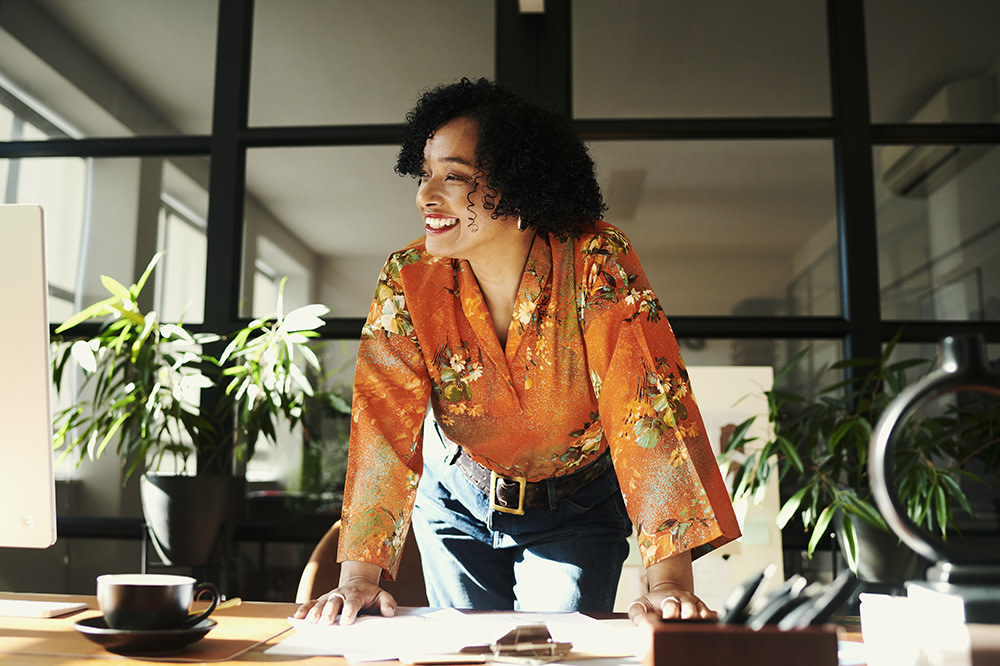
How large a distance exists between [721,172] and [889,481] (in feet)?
8.36

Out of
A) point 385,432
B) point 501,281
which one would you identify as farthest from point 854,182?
point 385,432

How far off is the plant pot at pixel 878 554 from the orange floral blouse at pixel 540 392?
3.76 ft

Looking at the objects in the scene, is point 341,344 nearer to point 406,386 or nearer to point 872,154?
point 406,386

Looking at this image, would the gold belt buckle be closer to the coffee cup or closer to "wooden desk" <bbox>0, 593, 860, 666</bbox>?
"wooden desk" <bbox>0, 593, 860, 666</bbox>

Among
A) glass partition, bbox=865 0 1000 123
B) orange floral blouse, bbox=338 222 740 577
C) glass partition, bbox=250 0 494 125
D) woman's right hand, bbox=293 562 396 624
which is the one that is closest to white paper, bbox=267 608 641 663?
woman's right hand, bbox=293 562 396 624

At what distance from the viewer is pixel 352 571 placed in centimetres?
122

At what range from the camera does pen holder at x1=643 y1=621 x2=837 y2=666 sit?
61 centimetres

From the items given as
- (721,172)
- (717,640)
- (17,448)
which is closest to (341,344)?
(721,172)

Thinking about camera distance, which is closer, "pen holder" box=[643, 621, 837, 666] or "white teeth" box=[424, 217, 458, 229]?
"pen holder" box=[643, 621, 837, 666]

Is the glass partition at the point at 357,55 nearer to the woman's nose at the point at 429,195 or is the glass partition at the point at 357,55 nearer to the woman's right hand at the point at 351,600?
the woman's nose at the point at 429,195

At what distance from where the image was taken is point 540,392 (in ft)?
5.00

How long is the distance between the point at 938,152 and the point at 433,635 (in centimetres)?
276

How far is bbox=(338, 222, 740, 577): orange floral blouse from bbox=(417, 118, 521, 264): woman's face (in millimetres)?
61

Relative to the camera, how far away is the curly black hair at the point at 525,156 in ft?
5.34
